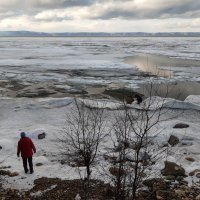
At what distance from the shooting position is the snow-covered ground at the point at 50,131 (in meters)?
9.55

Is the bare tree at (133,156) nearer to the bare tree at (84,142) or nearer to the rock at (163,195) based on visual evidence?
the rock at (163,195)

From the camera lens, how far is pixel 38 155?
36.7 feet

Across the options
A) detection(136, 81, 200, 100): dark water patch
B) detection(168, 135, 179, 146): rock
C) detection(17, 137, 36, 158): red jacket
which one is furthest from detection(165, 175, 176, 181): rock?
detection(136, 81, 200, 100): dark water patch

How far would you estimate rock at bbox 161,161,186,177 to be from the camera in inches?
360

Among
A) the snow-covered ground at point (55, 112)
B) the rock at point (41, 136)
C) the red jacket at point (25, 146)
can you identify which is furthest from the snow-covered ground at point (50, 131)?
the red jacket at point (25, 146)

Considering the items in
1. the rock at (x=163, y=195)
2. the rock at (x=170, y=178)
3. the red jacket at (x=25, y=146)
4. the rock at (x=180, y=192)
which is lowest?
the rock at (x=170, y=178)

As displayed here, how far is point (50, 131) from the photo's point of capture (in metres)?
13.2

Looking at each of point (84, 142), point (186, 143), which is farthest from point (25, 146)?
point (186, 143)

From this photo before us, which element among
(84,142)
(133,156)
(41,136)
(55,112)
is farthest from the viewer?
(55,112)

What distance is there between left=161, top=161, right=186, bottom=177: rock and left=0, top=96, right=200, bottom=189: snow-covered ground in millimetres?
285

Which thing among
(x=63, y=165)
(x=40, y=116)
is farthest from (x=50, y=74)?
(x=63, y=165)

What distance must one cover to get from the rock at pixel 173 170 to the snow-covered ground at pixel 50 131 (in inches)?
11.2

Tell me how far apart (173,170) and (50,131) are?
558 cm

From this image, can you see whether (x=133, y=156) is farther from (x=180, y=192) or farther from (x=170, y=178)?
(x=180, y=192)
